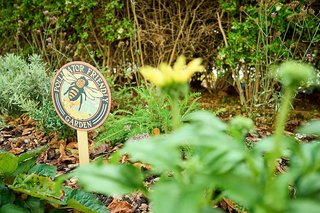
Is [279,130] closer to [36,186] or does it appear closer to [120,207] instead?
[36,186]

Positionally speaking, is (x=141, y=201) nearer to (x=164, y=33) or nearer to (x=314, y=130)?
(x=314, y=130)

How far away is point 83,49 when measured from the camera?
192 inches

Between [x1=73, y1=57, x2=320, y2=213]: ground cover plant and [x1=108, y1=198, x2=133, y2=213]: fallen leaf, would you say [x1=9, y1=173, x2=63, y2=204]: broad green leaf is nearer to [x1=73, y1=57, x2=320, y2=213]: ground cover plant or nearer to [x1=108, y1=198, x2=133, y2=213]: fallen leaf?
[x1=108, y1=198, x2=133, y2=213]: fallen leaf

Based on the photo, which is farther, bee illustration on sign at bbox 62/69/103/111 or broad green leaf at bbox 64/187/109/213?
bee illustration on sign at bbox 62/69/103/111

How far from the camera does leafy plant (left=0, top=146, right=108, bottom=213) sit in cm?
175

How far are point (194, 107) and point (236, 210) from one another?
3.57ft

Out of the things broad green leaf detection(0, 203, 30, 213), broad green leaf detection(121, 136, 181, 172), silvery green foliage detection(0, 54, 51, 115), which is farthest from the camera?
silvery green foliage detection(0, 54, 51, 115)

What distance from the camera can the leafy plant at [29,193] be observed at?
1747 mm

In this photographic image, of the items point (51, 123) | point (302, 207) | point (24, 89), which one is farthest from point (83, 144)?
point (302, 207)

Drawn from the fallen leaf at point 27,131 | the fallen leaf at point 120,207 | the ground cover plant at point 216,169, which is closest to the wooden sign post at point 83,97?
the fallen leaf at point 120,207

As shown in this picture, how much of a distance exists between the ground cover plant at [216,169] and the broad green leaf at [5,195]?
1.07 metres

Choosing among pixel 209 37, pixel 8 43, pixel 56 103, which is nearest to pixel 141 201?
pixel 56 103

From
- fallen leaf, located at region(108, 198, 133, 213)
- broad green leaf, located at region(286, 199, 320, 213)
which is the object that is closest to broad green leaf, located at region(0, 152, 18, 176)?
fallen leaf, located at region(108, 198, 133, 213)

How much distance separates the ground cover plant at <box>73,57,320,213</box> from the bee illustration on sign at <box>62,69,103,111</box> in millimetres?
1444
